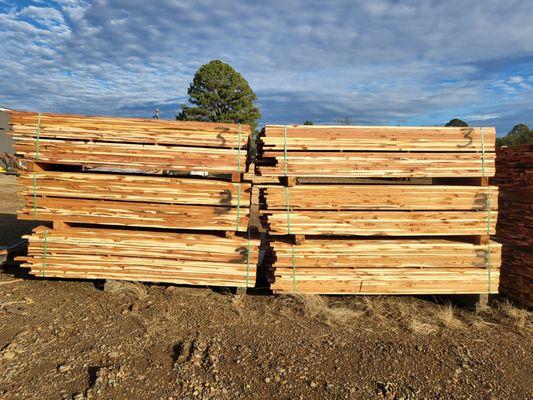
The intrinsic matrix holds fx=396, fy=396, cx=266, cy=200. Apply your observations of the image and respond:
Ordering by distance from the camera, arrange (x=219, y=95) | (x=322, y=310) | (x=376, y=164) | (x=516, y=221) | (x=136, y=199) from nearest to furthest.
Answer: (x=322, y=310) < (x=376, y=164) < (x=136, y=199) < (x=516, y=221) < (x=219, y=95)

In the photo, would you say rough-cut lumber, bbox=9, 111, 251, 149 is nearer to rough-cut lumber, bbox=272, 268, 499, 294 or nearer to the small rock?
rough-cut lumber, bbox=272, 268, 499, 294

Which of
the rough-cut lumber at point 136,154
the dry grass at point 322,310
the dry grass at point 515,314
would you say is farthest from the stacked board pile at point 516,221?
the rough-cut lumber at point 136,154

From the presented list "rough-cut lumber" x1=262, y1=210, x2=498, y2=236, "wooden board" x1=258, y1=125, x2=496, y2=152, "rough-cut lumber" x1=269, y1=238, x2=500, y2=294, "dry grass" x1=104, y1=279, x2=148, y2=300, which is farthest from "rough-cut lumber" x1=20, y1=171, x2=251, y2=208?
"dry grass" x1=104, y1=279, x2=148, y2=300

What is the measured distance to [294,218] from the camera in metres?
4.80

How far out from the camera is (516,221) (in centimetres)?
526

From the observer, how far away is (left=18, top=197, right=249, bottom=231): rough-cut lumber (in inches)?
193

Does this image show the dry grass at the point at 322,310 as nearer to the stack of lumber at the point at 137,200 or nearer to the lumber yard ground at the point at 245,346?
the lumber yard ground at the point at 245,346

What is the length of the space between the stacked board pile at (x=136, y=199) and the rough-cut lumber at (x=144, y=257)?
0.04ft

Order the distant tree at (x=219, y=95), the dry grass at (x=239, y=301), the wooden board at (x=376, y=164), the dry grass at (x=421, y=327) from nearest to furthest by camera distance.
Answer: the dry grass at (x=421, y=327) → the dry grass at (x=239, y=301) → the wooden board at (x=376, y=164) → the distant tree at (x=219, y=95)

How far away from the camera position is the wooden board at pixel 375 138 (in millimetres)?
4730

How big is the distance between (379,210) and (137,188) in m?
2.99

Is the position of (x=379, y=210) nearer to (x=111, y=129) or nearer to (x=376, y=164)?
(x=376, y=164)

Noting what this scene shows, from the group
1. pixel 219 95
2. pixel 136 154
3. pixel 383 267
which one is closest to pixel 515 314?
pixel 383 267

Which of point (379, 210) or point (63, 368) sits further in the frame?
point (379, 210)
